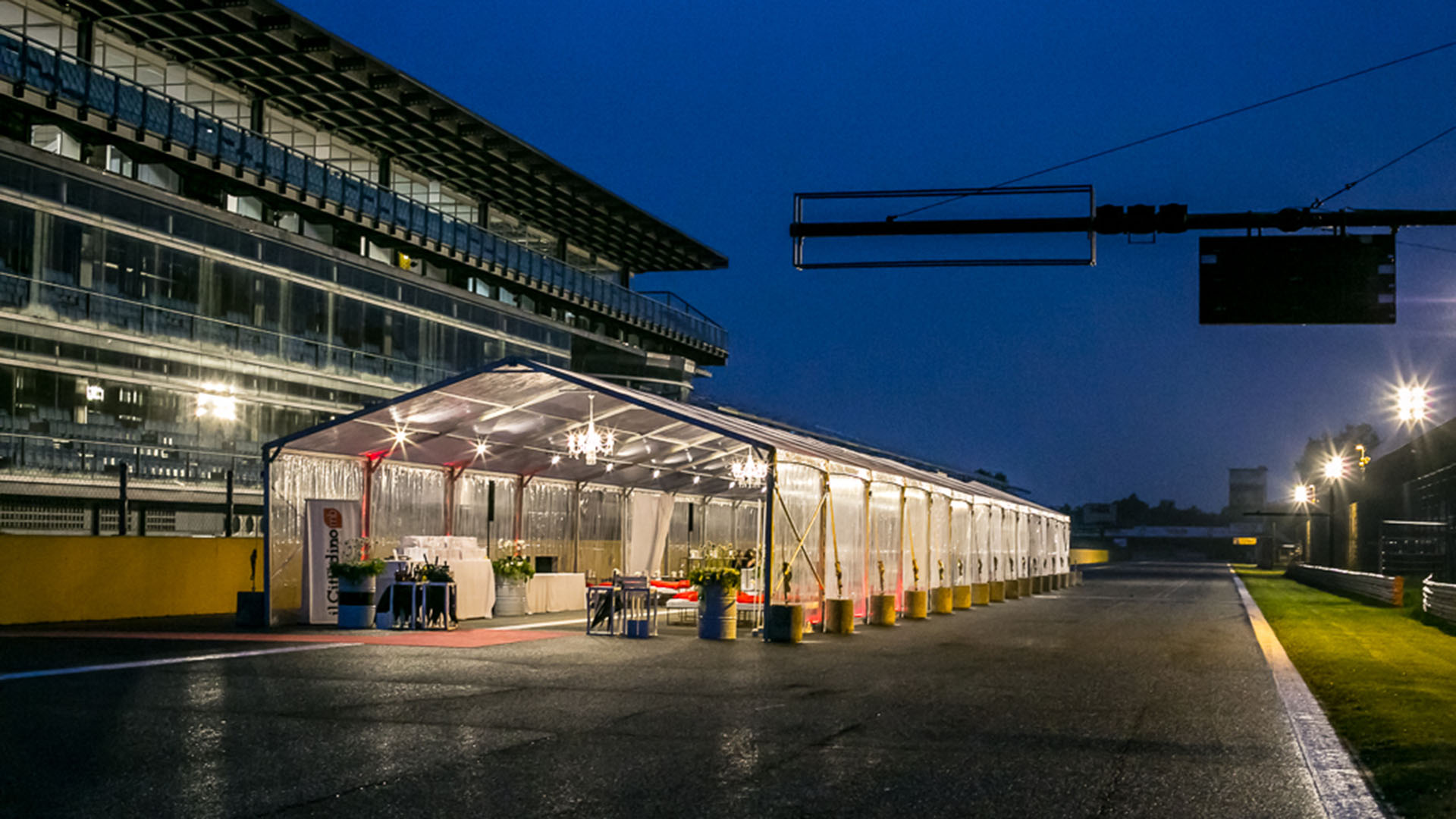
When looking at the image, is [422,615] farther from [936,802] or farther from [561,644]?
[936,802]

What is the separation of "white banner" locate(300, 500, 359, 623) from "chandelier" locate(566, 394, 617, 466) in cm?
436

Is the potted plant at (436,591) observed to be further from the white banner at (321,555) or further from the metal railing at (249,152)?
the metal railing at (249,152)

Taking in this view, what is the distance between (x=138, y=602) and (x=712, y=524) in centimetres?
2157

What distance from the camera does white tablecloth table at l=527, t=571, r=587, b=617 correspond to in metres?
25.9

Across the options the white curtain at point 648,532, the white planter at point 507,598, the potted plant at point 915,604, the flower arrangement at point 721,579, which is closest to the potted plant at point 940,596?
the potted plant at point 915,604

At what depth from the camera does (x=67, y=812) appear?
694 centimetres

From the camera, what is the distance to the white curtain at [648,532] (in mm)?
35031

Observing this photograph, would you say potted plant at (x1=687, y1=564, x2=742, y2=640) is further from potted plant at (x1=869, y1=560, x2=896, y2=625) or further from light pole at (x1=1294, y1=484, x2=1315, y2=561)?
light pole at (x1=1294, y1=484, x2=1315, y2=561)

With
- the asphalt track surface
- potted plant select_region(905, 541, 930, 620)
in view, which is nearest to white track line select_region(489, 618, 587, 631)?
the asphalt track surface

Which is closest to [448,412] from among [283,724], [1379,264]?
[283,724]

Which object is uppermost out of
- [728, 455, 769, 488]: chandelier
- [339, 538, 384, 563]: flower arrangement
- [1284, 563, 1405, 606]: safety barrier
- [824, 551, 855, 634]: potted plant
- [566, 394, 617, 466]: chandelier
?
[566, 394, 617, 466]: chandelier

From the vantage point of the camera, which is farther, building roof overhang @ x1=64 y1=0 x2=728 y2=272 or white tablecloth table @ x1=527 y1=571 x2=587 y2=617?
building roof overhang @ x1=64 y1=0 x2=728 y2=272

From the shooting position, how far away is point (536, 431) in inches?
1031

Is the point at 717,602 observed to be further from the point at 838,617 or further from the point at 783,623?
the point at 838,617
